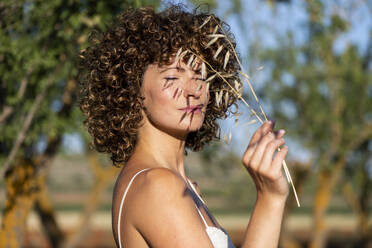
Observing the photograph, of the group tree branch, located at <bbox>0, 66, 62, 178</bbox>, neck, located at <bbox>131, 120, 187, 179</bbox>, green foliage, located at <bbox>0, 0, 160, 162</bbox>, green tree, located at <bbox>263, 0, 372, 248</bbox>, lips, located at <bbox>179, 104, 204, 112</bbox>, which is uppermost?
lips, located at <bbox>179, 104, 204, 112</bbox>

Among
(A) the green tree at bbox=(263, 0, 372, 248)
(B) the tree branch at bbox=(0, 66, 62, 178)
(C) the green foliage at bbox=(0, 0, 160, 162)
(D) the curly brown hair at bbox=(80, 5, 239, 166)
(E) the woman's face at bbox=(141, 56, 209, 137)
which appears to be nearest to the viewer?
(E) the woman's face at bbox=(141, 56, 209, 137)

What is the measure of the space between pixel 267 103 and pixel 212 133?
11.6 metres

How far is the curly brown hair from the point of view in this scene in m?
2.17

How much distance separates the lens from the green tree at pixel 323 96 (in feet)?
44.2

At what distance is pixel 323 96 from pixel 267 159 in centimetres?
1361

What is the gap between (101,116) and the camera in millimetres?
2379

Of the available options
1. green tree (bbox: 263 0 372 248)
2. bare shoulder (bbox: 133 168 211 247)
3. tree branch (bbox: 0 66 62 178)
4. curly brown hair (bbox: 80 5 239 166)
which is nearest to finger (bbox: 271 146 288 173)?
bare shoulder (bbox: 133 168 211 247)

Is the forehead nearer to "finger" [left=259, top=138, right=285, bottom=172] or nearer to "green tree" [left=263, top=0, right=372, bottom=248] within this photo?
"finger" [left=259, top=138, right=285, bottom=172]

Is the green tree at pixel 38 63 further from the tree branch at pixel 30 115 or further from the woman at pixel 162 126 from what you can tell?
the woman at pixel 162 126

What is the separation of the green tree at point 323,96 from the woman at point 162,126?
10.9 metres

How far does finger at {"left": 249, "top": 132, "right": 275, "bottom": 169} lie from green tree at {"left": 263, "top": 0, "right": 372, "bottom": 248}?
1150 cm

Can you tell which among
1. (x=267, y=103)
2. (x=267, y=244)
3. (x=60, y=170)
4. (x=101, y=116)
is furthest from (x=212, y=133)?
(x=60, y=170)

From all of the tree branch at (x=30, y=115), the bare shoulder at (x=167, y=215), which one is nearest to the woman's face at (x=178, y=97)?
the bare shoulder at (x=167, y=215)

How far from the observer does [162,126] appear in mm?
2096
